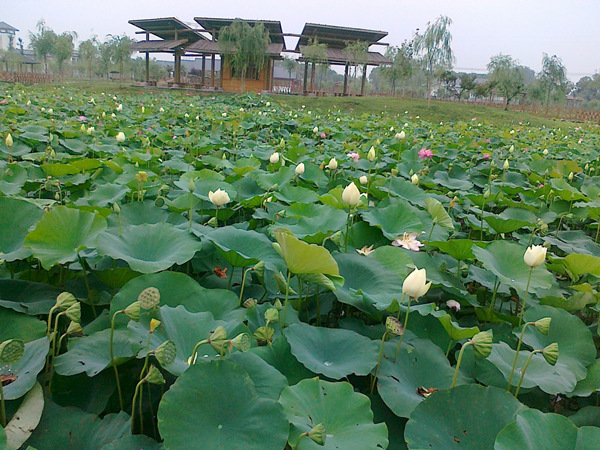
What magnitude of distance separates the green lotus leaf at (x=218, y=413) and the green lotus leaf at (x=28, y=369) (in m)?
0.23

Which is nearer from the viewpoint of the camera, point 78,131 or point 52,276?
point 52,276

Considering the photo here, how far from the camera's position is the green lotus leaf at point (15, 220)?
3.60ft

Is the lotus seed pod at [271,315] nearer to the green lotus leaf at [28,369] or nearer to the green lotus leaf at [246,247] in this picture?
the green lotus leaf at [246,247]

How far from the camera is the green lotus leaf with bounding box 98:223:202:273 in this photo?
1.01 meters

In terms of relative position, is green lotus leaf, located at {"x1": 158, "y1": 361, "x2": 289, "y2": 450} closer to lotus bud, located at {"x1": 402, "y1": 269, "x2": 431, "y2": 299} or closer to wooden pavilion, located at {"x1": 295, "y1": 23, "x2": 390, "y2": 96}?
lotus bud, located at {"x1": 402, "y1": 269, "x2": 431, "y2": 299}

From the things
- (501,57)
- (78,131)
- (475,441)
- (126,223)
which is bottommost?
(475,441)

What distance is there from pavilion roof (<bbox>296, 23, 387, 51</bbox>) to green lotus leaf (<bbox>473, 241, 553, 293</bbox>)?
22.3 m

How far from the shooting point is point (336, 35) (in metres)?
23.0

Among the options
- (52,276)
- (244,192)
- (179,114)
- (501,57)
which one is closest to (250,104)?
(179,114)

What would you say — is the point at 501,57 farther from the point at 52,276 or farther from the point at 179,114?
the point at 52,276

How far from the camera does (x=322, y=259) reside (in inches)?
33.4

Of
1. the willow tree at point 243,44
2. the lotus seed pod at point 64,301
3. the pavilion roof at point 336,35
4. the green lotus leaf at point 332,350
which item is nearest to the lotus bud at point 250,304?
the green lotus leaf at point 332,350

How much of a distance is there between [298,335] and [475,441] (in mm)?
363

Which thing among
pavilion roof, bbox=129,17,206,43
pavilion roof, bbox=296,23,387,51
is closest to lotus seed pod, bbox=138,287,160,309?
pavilion roof, bbox=296,23,387,51
